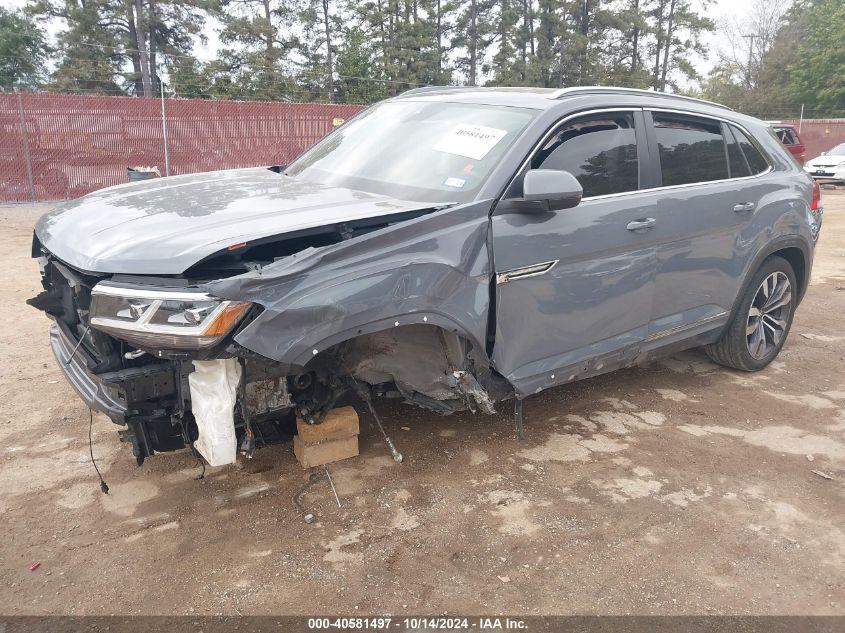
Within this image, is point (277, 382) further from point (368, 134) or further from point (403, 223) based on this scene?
point (368, 134)

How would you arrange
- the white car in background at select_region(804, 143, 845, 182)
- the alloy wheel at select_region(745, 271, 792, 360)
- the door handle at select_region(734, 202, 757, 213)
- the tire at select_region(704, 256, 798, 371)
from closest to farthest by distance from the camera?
1. the door handle at select_region(734, 202, 757, 213)
2. the tire at select_region(704, 256, 798, 371)
3. the alloy wheel at select_region(745, 271, 792, 360)
4. the white car in background at select_region(804, 143, 845, 182)

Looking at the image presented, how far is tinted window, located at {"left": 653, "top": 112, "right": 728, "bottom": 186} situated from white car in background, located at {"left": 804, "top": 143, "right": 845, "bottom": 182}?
1983 cm

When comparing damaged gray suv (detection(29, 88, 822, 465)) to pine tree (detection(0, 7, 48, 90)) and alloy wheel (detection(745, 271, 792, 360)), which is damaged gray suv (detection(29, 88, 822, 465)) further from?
pine tree (detection(0, 7, 48, 90))

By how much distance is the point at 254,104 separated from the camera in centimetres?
1558

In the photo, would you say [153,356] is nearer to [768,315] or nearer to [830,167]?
[768,315]

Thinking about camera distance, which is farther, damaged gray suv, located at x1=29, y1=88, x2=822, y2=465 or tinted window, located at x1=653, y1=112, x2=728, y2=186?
tinted window, located at x1=653, y1=112, x2=728, y2=186

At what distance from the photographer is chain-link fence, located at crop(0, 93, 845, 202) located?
43.5 feet

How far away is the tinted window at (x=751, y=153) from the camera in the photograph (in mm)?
4553

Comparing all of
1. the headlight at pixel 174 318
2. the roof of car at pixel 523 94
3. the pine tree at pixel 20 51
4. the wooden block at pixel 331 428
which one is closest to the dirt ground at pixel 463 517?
the wooden block at pixel 331 428

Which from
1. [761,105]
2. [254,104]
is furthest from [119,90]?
[761,105]

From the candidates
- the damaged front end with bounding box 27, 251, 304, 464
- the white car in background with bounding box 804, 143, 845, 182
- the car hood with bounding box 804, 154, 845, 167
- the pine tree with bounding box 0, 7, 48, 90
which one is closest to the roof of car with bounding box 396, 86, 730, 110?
the damaged front end with bounding box 27, 251, 304, 464

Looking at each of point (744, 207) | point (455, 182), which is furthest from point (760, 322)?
point (455, 182)

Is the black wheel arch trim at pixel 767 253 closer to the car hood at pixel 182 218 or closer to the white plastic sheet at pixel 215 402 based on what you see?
the car hood at pixel 182 218

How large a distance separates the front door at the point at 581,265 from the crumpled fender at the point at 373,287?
0.53ft
